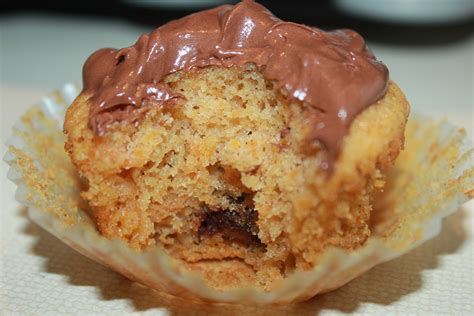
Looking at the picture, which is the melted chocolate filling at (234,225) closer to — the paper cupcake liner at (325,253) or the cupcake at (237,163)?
the cupcake at (237,163)

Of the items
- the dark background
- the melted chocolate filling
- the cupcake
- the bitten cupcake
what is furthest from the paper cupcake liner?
the dark background

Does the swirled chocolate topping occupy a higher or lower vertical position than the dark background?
higher

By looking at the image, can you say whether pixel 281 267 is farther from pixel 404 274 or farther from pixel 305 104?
pixel 305 104

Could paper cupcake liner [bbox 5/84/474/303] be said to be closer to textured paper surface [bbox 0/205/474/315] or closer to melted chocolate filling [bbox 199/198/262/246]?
textured paper surface [bbox 0/205/474/315]

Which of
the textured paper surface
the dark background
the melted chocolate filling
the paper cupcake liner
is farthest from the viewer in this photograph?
the dark background

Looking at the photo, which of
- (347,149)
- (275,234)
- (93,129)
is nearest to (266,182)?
(275,234)

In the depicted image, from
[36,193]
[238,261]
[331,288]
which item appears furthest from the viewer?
[238,261]

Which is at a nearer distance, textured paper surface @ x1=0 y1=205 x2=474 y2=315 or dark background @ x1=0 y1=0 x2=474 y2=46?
textured paper surface @ x1=0 y1=205 x2=474 y2=315

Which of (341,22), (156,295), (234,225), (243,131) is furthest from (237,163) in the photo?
(341,22)
